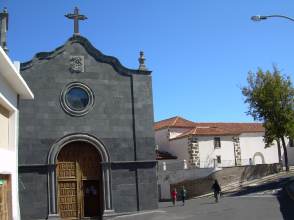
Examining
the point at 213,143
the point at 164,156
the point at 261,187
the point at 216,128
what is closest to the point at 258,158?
the point at 216,128

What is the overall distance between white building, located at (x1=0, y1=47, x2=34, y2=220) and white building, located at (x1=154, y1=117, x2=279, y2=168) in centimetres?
2853

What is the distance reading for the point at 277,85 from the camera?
→ 140ft

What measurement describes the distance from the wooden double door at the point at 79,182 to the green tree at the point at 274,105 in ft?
72.9

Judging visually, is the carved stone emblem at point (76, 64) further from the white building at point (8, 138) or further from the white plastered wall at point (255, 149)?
the white plastered wall at point (255, 149)

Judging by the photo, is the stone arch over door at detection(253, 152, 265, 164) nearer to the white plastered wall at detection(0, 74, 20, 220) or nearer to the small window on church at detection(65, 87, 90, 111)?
the small window on church at detection(65, 87, 90, 111)

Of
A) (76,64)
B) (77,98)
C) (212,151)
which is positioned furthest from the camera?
(212,151)

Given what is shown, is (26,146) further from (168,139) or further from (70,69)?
(168,139)

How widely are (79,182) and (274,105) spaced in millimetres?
23797

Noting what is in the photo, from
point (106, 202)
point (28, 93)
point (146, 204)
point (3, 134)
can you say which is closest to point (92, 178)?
point (106, 202)

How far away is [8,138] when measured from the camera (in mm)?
15617

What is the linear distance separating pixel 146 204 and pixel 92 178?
3.30 m

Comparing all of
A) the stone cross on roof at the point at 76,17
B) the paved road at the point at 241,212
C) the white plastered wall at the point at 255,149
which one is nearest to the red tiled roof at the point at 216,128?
the white plastered wall at the point at 255,149

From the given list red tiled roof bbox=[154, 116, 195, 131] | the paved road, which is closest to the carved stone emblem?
the paved road

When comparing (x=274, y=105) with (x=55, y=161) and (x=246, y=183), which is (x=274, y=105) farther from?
(x=55, y=161)
